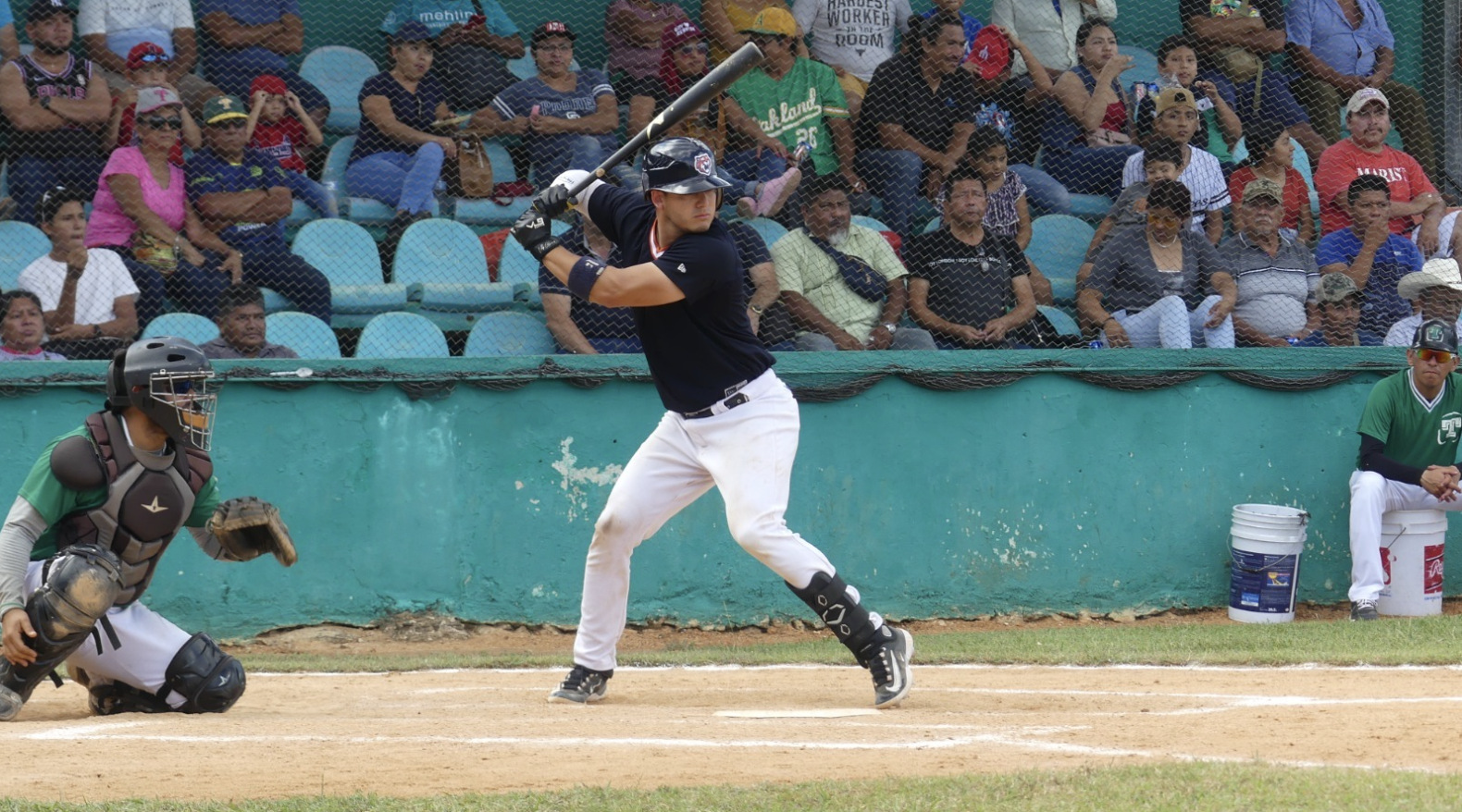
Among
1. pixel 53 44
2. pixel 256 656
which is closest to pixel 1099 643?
pixel 256 656

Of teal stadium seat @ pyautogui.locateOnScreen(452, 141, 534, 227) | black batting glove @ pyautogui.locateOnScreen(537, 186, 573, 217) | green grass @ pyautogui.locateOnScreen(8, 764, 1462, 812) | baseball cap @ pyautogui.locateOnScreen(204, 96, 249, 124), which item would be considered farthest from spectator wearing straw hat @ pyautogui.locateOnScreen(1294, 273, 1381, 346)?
baseball cap @ pyautogui.locateOnScreen(204, 96, 249, 124)

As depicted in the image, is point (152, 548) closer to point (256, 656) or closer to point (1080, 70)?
point (256, 656)

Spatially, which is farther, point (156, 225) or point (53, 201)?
point (156, 225)

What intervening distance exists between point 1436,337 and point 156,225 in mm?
7376

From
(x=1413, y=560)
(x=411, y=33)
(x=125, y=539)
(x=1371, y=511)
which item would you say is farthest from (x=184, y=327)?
(x=1413, y=560)

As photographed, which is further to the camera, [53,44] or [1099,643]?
[53,44]

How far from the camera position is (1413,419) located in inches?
377

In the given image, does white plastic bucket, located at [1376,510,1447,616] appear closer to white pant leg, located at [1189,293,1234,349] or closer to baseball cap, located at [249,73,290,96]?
white pant leg, located at [1189,293,1234,349]

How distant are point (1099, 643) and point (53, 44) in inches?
262

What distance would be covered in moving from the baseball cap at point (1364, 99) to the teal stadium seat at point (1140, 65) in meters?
1.37

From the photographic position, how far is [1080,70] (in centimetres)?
1096

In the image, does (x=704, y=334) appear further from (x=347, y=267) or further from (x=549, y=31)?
(x=549, y=31)

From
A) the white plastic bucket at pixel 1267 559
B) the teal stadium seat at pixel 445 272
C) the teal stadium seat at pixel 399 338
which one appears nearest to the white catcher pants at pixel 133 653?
the teal stadium seat at pixel 399 338

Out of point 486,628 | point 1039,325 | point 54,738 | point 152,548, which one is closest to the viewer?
point 54,738
